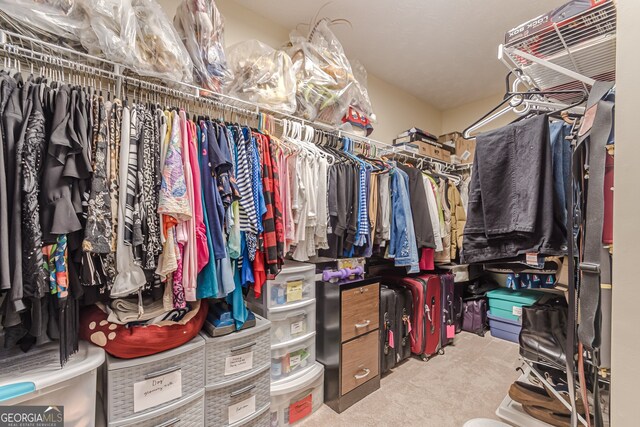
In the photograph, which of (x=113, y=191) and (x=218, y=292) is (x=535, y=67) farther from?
(x=113, y=191)

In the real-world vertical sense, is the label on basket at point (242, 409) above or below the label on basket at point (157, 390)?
below

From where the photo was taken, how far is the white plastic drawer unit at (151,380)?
1.06 m

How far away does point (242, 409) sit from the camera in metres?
1.40

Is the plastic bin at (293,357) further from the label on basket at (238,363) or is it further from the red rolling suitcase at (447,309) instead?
the red rolling suitcase at (447,309)

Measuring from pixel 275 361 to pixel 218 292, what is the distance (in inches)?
27.8

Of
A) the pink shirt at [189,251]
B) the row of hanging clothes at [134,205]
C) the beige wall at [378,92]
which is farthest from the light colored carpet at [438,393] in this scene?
the beige wall at [378,92]

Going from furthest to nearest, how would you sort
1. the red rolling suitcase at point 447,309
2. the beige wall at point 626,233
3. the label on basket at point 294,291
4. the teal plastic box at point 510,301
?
Result: the teal plastic box at point 510,301
the red rolling suitcase at point 447,309
the label on basket at point 294,291
the beige wall at point 626,233

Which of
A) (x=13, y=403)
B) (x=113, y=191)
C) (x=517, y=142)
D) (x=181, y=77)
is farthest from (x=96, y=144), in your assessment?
(x=517, y=142)

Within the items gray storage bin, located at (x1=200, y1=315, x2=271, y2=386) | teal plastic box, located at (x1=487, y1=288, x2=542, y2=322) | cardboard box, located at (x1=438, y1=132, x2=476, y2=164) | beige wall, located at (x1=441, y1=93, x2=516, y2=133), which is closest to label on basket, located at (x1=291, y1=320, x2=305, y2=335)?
gray storage bin, located at (x1=200, y1=315, x2=271, y2=386)

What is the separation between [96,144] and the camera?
1.02 meters

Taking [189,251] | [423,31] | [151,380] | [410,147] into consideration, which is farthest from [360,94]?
[151,380]

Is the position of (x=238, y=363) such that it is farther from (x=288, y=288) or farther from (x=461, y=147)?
(x=461, y=147)

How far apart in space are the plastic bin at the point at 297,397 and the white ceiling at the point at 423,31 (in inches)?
96.6

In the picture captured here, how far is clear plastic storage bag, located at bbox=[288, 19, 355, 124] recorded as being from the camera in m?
1.92
